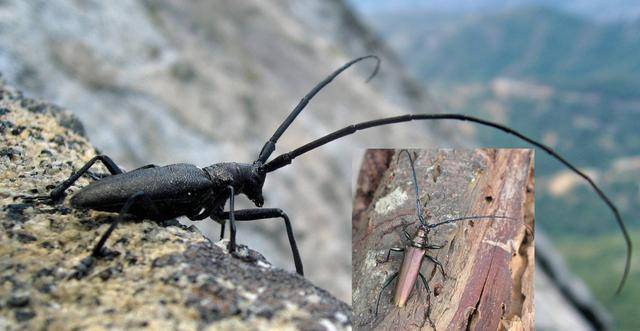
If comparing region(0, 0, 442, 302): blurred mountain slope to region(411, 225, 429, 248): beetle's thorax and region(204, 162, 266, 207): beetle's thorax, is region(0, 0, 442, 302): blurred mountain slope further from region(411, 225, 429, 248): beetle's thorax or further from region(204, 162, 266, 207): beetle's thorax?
region(411, 225, 429, 248): beetle's thorax

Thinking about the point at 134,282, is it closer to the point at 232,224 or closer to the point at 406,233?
the point at 232,224

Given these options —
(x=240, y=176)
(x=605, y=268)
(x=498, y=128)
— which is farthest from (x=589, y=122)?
(x=240, y=176)

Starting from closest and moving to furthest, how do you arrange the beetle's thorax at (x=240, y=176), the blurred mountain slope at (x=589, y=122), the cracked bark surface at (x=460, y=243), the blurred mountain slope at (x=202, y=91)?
the cracked bark surface at (x=460, y=243)
the beetle's thorax at (x=240, y=176)
the blurred mountain slope at (x=202, y=91)
the blurred mountain slope at (x=589, y=122)

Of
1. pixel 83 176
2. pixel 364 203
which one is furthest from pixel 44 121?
pixel 364 203

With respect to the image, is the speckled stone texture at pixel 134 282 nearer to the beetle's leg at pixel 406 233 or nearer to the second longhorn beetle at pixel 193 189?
the second longhorn beetle at pixel 193 189

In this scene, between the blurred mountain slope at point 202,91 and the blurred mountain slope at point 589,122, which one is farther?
the blurred mountain slope at point 589,122

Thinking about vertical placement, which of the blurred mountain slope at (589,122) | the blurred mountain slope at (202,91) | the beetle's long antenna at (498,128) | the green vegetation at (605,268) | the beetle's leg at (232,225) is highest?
the blurred mountain slope at (589,122)

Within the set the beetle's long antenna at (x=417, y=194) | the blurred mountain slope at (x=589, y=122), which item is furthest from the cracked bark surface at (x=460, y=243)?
the blurred mountain slope at (x=589, y=122)

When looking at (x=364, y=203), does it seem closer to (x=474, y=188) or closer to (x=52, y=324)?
(x=474, y=188)
